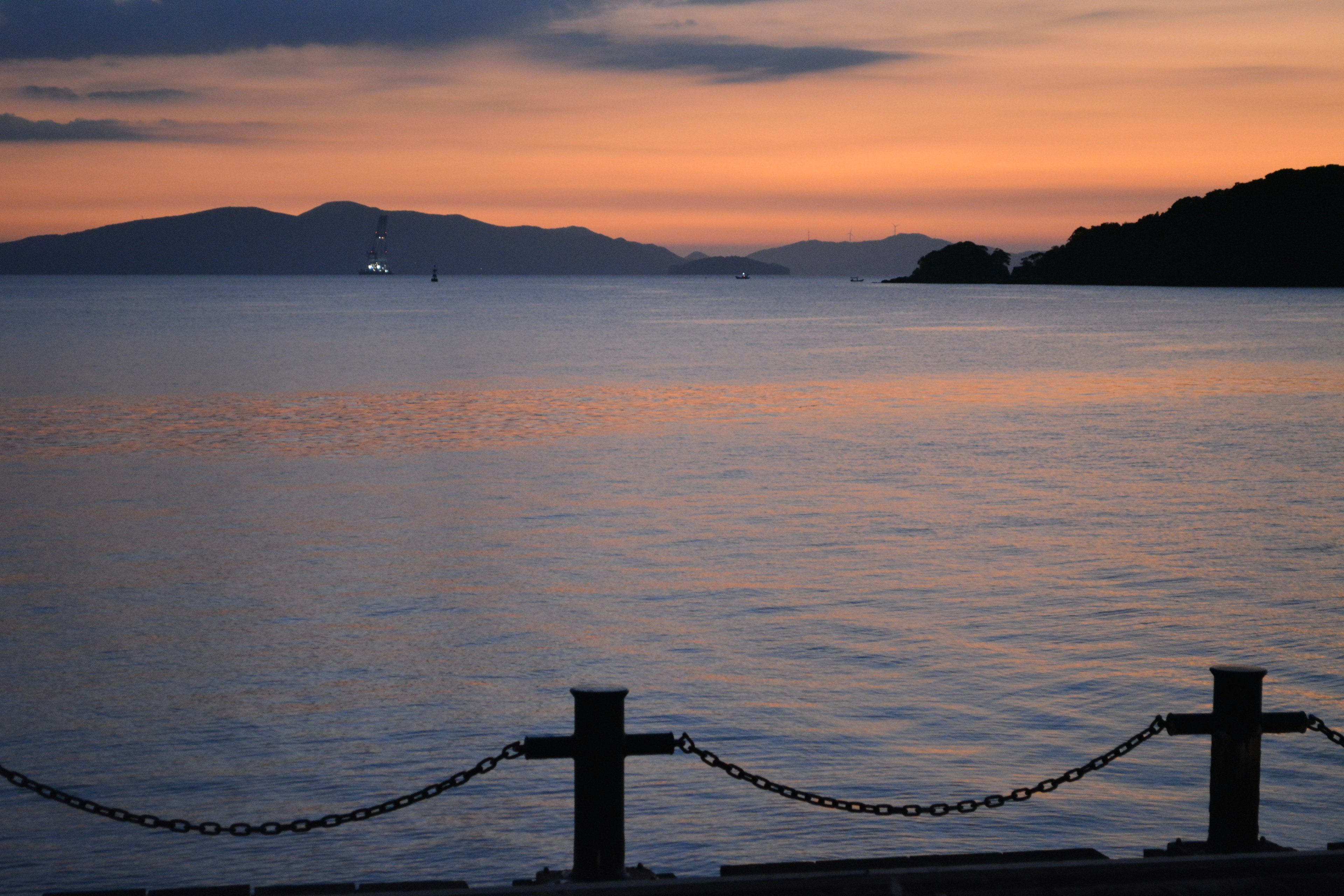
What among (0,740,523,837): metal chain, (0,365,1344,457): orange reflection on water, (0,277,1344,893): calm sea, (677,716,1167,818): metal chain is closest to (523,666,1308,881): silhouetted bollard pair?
(677,716,1167,818): metal chain

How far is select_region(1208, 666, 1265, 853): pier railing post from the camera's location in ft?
21.9

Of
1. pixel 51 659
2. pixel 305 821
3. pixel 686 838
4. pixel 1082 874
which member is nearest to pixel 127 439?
pixel 51 659

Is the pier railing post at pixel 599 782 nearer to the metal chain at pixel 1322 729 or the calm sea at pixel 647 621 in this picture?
the calm sea at pixel 647 621

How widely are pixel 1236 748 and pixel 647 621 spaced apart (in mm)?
9779

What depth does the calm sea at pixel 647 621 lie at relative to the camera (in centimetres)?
1014

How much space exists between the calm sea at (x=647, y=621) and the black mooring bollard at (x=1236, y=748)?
2899 millimetres

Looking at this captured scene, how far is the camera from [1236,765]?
6.70 meters

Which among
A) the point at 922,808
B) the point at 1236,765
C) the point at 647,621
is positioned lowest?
the point at 647,621

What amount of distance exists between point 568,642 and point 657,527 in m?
7.26

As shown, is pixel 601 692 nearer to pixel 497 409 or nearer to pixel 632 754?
pixel 632 754

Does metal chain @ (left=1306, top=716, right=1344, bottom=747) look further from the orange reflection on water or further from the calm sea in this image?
the orange reflection on water

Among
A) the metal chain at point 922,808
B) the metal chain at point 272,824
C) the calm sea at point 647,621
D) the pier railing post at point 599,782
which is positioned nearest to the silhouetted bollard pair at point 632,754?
the pier railing post at point 599,782

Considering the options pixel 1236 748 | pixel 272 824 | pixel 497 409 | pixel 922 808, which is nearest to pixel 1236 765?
pixel 1236 748

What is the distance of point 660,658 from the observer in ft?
46.9
